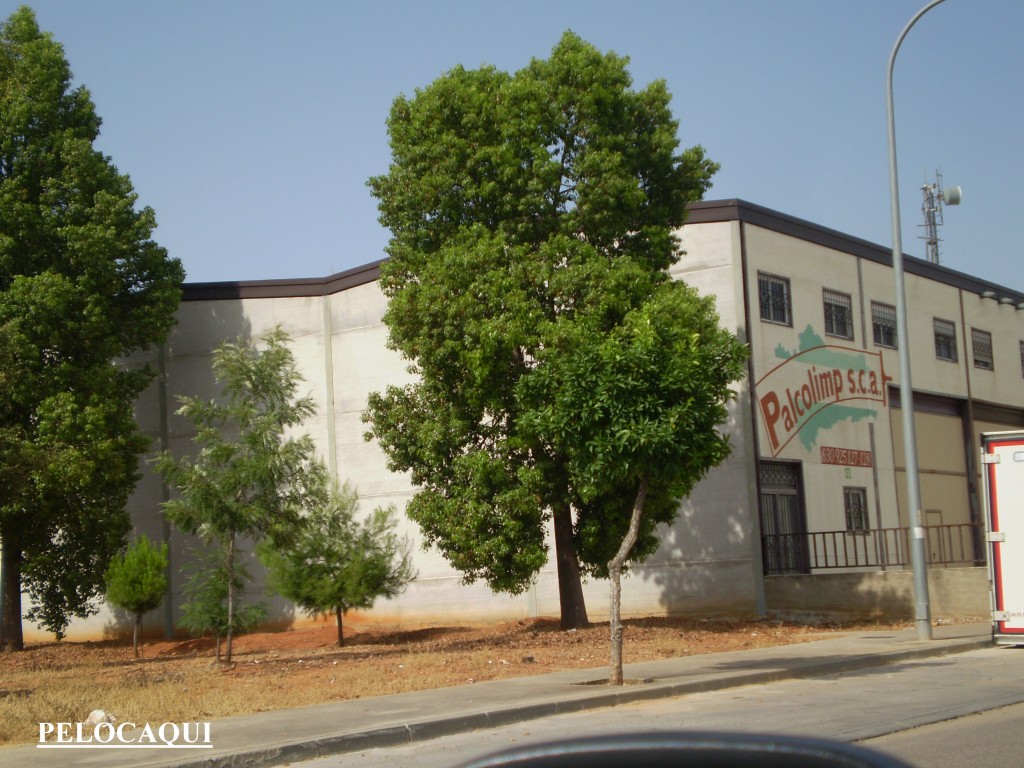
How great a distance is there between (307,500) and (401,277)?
15.7 feet

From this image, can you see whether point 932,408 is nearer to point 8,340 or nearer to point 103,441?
point 103,441

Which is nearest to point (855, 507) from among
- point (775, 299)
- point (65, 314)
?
point (775, 299)

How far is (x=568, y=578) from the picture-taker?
73.6 feet

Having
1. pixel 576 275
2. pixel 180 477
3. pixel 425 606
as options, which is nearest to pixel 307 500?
pixel 180 477

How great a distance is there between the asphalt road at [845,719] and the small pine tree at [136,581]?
16048 mm

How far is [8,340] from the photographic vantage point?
1983cm

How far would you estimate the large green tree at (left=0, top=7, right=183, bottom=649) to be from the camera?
2639 cm

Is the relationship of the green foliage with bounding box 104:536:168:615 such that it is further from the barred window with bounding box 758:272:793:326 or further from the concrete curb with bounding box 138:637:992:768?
the barred window with bounding box 758:272:793:326

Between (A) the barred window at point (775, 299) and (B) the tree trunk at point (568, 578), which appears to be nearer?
(B) the tree trunk at point (568, 578)

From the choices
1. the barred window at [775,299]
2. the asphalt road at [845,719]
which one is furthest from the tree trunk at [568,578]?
the barred window at [775,299]

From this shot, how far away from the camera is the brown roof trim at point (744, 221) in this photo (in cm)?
2661

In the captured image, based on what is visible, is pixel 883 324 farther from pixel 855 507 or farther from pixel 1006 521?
pixel 1006 521

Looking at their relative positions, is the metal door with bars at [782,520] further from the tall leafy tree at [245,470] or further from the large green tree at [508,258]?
the tall leafy tree at [245,470]

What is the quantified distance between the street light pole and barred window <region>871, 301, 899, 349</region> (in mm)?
9830
